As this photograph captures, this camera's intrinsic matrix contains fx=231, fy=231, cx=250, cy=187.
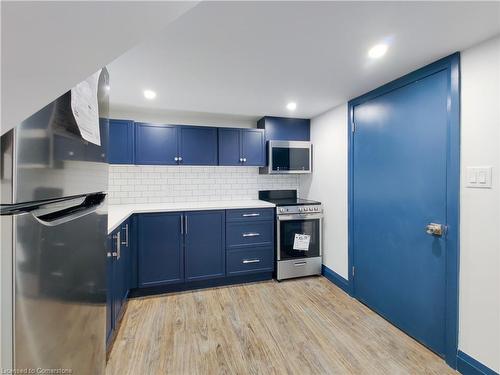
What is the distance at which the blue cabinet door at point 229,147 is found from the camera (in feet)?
9.91

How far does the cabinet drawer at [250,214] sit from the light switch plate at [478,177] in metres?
1.86

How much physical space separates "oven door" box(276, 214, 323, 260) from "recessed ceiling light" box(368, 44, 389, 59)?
186 centimetres

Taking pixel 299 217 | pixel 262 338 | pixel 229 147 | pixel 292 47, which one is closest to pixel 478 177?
pixel 292 47

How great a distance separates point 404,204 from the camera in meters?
1.92

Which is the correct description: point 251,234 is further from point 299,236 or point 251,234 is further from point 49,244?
point 49,244

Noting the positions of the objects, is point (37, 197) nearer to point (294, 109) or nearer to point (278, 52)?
point (278, 52)

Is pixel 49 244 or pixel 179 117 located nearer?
pixel 49 244

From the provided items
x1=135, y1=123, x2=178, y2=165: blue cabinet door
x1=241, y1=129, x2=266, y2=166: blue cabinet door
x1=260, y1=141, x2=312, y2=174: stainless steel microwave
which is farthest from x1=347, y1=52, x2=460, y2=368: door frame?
x1=135, y1=123, x2=178, y2=165: blue cabinet door

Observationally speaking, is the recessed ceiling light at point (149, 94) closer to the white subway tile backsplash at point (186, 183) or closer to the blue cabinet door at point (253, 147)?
the white subway tile backsplash at point (186, 183)

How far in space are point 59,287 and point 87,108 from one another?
530 mm

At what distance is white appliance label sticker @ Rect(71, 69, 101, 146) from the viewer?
66cm

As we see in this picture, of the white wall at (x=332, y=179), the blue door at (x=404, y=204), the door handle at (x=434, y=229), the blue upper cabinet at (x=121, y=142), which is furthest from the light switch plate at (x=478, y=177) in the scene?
the blue upper cabinet at (x=121, y=142)

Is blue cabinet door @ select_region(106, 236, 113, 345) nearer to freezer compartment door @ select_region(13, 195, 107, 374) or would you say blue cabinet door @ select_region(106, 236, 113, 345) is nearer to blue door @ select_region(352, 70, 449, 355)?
freezer compartment door @ select_region(13, 195, 107, 374)

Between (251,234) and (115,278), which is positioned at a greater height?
(251,234)
